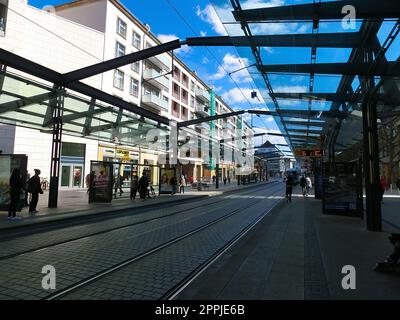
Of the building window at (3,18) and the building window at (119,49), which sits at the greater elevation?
the building window at (119,49)

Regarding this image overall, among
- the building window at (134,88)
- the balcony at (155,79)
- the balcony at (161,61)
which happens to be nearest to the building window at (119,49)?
the building window at (134,88)

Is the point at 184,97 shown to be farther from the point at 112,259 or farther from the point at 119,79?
the point at 112,259

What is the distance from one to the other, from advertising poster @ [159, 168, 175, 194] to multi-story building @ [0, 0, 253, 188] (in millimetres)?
3312

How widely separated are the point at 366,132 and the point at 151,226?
26.0ft

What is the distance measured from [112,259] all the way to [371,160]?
8.67m

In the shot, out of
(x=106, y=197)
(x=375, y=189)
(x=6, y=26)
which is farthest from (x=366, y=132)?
(x=6, y=26)

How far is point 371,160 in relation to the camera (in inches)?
448

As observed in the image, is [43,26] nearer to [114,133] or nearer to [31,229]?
[114,133]

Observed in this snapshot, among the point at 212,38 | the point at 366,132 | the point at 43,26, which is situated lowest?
the point at 366,132

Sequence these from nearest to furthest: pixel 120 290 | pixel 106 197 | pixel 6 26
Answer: pixel 120 290 → pixel 106 197 → pixel 6 26

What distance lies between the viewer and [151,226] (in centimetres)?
1234

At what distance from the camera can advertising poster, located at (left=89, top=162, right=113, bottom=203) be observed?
19125 mm

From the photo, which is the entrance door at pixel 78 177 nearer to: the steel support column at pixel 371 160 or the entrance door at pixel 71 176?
the entrance door at pixel 71 176

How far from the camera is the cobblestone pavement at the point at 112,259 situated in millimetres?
5422
